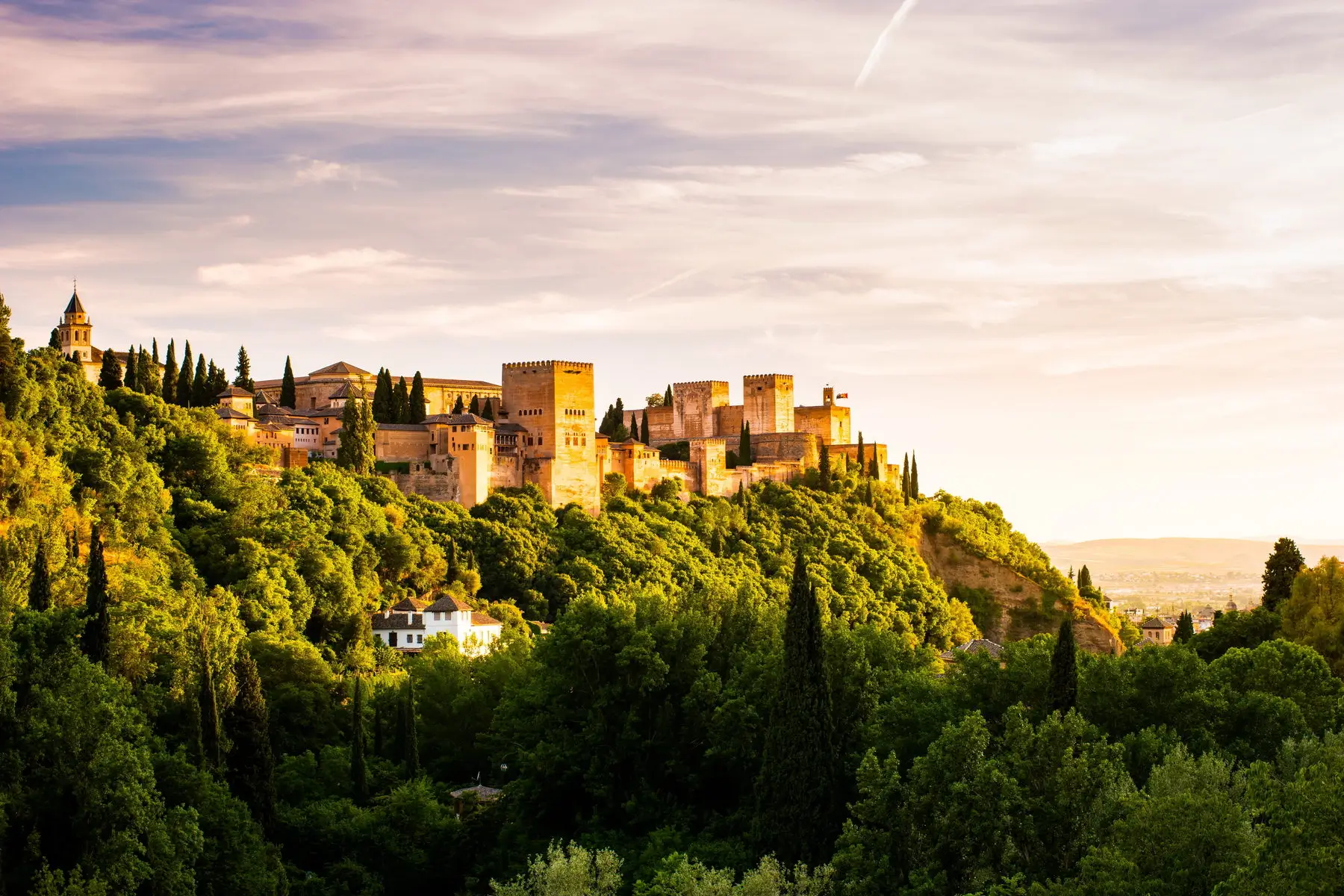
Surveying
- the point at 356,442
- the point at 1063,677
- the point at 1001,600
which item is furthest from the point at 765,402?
the point at 1063,677

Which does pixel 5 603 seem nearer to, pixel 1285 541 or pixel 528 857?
pixel 528 857

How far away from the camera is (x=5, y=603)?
144ft

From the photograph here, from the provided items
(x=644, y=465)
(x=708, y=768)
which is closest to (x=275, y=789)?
(x=708, y=768)

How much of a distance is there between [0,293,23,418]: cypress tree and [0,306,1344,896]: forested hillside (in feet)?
0.51

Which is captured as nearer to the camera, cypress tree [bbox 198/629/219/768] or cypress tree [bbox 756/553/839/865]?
cypress tree [bbox 756/553/839/865]

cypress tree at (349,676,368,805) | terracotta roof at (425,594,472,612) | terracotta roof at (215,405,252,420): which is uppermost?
terracotta roof at (215,405,252,420)

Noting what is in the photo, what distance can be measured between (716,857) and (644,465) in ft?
214

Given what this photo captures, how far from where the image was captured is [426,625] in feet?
246

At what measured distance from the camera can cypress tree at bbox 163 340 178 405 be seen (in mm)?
89438

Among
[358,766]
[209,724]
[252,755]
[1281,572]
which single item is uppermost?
[1281,572]

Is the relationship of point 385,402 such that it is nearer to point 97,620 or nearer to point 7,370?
Result: point 7,370

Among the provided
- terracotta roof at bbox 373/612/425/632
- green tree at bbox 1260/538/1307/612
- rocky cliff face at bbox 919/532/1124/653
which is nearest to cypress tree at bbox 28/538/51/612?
terracotta roof at bbox 373/612/425/632

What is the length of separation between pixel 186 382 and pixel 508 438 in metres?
17.5

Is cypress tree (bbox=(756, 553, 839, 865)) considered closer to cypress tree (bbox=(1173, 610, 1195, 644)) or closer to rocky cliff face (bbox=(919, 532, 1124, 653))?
cypress tree (bbox=(1173, 610, 1195, 644))
